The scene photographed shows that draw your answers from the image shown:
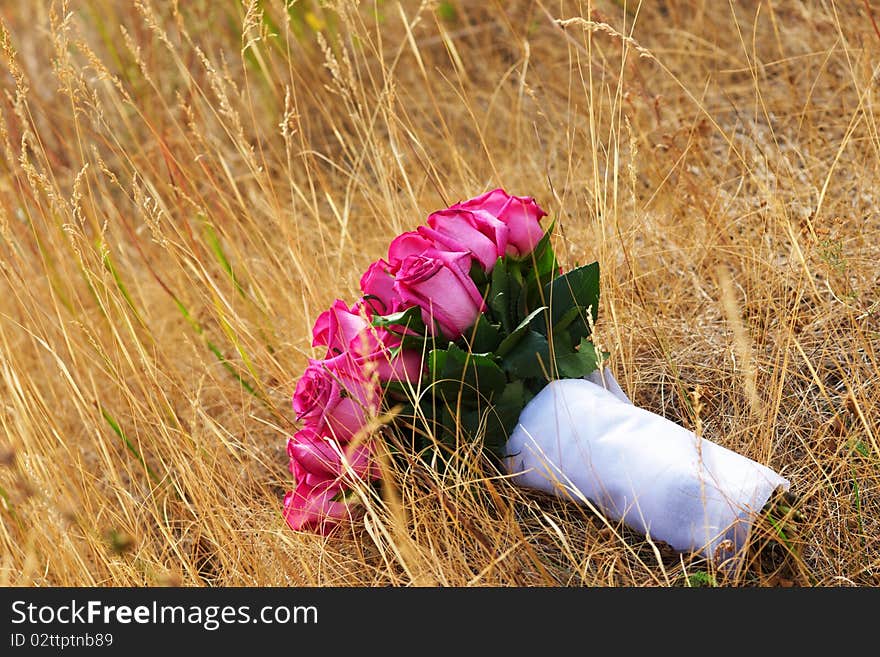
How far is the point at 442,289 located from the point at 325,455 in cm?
25

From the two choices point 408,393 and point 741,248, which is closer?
point 408,393

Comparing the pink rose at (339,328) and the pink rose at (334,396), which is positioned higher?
the pink rose at (339,328)

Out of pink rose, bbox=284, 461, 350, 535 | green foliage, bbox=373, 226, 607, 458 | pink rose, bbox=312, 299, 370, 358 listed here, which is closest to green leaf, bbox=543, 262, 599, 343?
green foliage, bbox=373, 226, 607, 458

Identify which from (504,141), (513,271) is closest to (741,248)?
(513,271)

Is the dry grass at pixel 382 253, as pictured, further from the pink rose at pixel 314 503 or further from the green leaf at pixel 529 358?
the green leaf at pixel 529 358

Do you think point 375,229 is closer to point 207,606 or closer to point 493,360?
point 493,360

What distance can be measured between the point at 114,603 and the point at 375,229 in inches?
45.0

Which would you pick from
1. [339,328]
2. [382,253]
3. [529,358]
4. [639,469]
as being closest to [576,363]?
[529,358]

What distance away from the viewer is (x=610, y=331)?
4.77ft

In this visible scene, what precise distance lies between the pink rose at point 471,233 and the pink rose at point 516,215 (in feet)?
0.08

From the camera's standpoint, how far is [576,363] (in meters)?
1.17

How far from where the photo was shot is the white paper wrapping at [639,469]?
1028mm

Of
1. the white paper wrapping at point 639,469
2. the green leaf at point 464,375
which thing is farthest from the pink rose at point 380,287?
the white paper wrapping at point 639,469

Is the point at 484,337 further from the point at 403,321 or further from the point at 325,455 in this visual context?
the point at 325,455
